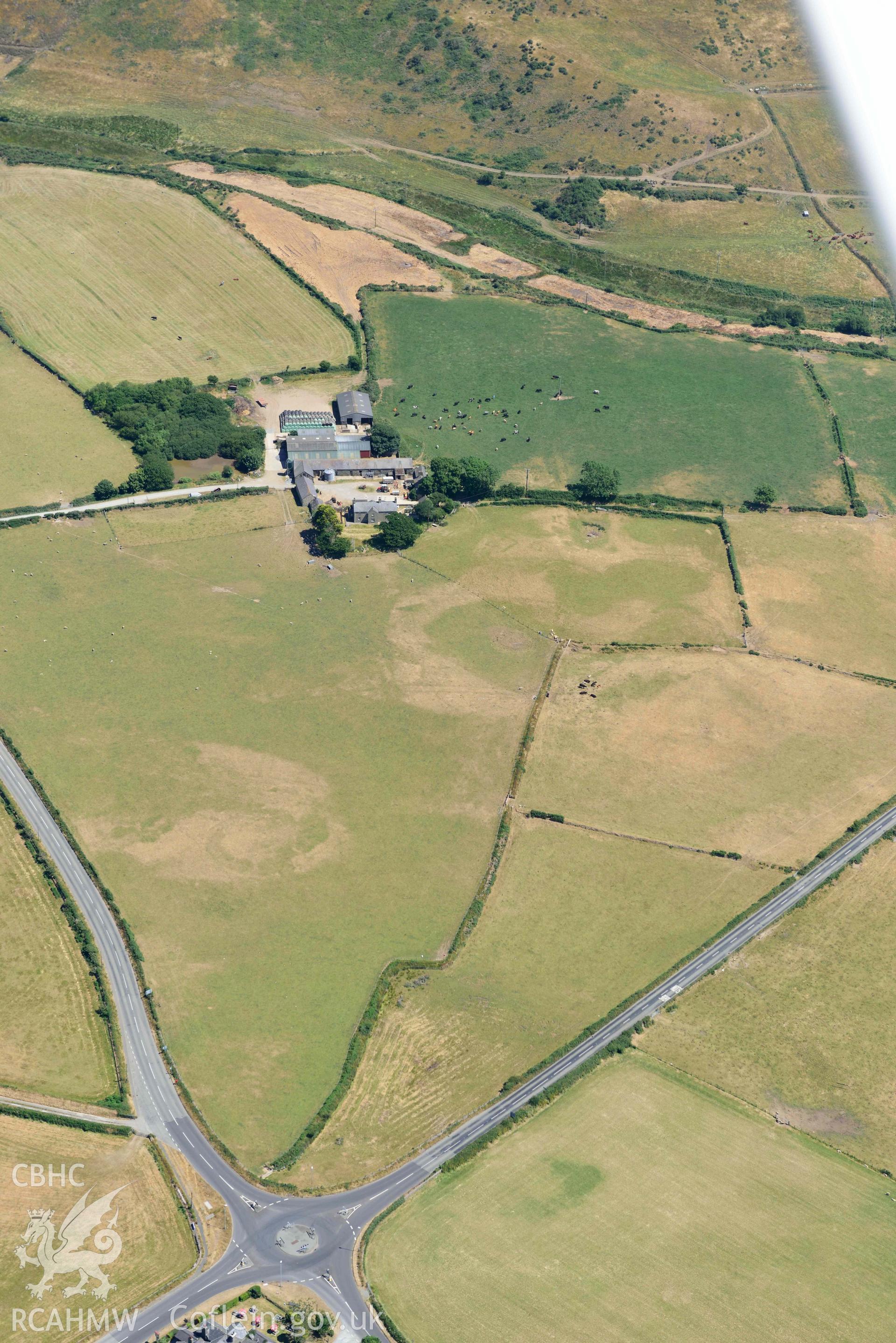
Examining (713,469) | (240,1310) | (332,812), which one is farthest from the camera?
(713,469)

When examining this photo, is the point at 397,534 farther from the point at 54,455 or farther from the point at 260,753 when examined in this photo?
the point at 54,455

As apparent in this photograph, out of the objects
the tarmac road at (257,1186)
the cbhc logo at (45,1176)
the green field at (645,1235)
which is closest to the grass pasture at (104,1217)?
the cbhc logo at (45,1176)

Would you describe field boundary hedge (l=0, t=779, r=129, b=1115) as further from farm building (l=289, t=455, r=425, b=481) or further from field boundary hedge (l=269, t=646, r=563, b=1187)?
farm building (l=289, t=455, r=425, b=481)

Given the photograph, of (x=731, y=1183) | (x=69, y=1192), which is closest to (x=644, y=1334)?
(x=731, y=1183)

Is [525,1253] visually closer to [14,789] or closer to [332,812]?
[332,812]

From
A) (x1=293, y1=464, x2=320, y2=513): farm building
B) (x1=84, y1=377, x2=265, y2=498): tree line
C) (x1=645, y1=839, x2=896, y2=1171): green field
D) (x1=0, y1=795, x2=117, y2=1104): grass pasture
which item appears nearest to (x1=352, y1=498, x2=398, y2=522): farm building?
(x1=293, y1=464, x2=320, y2=513): farm building

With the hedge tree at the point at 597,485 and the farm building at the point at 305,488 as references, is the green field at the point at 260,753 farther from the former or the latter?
the hedge tree at the point at 597,485

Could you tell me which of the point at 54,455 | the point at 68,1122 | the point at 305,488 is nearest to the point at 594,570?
the point at 305,488
